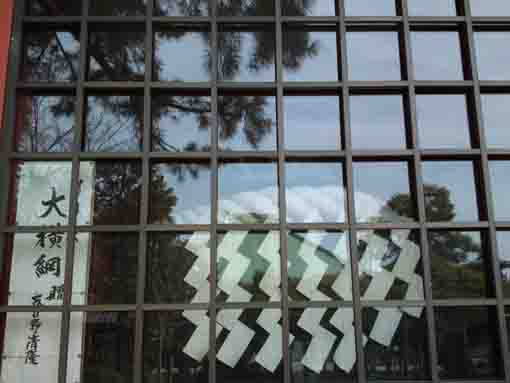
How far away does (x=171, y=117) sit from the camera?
131 inches

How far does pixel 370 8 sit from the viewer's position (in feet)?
11.5

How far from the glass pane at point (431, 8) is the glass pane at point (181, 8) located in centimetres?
134

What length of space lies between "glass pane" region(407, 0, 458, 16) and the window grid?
0.20ft

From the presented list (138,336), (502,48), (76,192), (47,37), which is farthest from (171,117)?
(502,48)

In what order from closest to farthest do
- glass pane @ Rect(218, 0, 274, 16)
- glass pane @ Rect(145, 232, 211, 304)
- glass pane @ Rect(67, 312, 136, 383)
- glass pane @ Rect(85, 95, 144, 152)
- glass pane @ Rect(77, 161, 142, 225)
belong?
glass pane @ Rect(67, 312, 136, 383) < glass pane @ Rect(145, 232, 211, 304) < glass pane @ Rect(77, 161, 142, 225) < glass pane @ Rect(85, 95, 144, 152) < glass pane @ Rect(218, 0, 274, 16)

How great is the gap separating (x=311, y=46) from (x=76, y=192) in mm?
1716

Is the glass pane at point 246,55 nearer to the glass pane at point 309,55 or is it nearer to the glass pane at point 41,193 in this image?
the glass pane at point 309,55

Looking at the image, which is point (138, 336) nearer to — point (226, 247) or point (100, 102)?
point (226, 247)

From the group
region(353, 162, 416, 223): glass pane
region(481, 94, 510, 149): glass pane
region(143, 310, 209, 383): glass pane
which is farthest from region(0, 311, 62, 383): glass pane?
region(481, 94, 510, 149): glass pane

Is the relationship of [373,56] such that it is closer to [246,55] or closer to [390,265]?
[246,55]

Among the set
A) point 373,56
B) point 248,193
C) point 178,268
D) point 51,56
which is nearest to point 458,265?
point 248,193

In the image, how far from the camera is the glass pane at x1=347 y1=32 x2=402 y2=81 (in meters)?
3.39

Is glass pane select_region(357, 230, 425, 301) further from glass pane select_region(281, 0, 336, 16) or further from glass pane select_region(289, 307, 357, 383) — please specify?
glass pane select_region(281, 0, 336, 16)

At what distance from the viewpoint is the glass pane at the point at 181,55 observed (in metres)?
3.37
